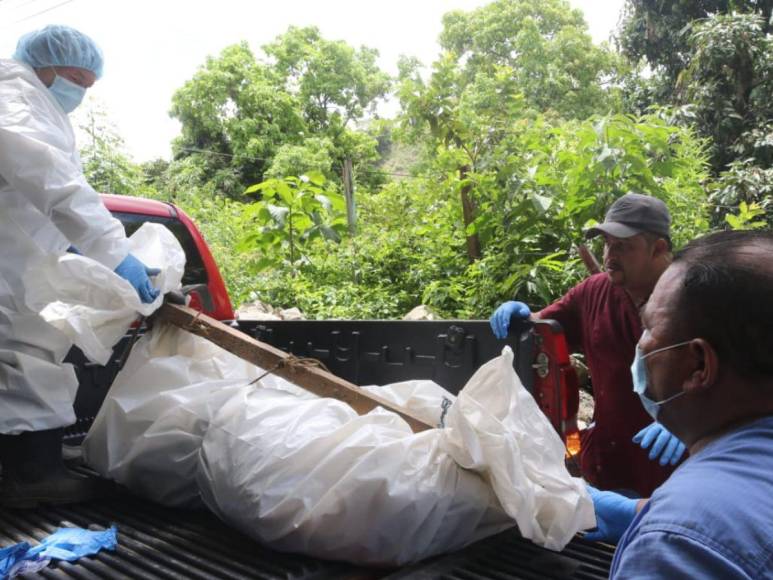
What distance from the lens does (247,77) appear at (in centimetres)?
2572

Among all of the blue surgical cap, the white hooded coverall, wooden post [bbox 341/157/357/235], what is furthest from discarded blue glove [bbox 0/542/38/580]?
wooden post [bbox 341/157/357/235]

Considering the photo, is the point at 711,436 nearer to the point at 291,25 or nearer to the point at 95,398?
the point at 95,398

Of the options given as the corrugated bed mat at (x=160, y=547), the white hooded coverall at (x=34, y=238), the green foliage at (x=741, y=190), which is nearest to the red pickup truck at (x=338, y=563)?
the corrugated bed mat at (x=160, y=547)

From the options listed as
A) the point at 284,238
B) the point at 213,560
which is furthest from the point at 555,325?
the point at 284,238

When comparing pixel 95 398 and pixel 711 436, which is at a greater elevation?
pixel 711 436

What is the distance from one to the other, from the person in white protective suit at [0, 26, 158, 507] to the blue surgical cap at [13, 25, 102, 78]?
0.51 feet

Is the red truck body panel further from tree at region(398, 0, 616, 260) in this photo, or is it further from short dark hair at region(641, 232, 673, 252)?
tree at region(398, 0, 616, 260)

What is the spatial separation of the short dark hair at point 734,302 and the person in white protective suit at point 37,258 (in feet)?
6.04

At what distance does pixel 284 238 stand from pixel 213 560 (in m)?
7.19

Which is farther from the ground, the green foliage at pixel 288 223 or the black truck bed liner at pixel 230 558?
the green foliage at pixel 288 223

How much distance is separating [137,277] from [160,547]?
3.07 ft

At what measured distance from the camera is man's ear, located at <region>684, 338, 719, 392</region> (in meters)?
0.91

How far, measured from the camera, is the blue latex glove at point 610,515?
1774 mm

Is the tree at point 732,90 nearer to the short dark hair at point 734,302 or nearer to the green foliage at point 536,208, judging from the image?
the green foliage at point 536,208
